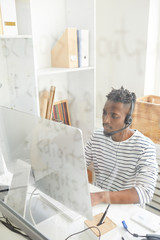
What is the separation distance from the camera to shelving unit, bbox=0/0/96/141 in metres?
1.03

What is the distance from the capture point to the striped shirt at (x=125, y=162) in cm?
88

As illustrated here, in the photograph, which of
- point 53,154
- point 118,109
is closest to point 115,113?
point 118,109

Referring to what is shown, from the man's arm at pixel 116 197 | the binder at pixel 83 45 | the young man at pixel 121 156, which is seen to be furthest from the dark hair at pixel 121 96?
the binder at pixel 83 45

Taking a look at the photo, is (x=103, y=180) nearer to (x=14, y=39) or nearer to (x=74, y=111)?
(x=74, y=111)

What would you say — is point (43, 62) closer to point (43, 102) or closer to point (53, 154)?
point (43, 102)

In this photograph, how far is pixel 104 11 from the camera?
707 mm

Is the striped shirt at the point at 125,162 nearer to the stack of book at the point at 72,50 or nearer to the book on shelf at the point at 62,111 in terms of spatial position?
the book on shelf at the point at 62,111

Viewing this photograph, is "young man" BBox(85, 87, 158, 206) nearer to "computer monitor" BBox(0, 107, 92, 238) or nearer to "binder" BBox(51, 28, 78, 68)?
"computer monitor" BBox(0, 107, 92, 238)

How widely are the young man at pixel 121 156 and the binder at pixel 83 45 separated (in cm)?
39

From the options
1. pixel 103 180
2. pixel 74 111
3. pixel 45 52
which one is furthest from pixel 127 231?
pixel 45 52

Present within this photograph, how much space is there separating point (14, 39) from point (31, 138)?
2.06 ft

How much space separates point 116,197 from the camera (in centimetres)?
81

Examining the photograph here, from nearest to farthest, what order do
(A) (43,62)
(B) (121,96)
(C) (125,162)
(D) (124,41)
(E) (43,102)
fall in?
1. (D) (124,41)
2. (B) (121,96)
3. (C) (125,162)
4. (E) (43,102)
5. (A) (43,62)

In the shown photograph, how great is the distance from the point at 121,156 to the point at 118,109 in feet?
0.79
